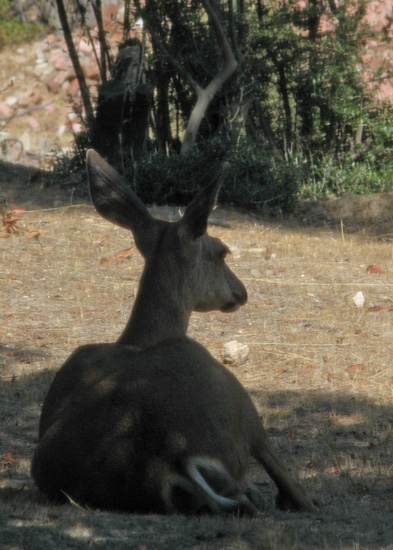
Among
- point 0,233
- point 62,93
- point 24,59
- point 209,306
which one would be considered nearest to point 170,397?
point 209,306

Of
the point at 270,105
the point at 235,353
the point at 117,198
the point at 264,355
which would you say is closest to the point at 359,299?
the point at 264,355

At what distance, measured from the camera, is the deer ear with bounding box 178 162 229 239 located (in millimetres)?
4463

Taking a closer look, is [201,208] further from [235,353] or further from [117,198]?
[235,353]

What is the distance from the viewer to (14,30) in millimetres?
30016

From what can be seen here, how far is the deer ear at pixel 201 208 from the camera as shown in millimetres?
4463

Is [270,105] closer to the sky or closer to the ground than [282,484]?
closer to the sky

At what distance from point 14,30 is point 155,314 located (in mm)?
27462

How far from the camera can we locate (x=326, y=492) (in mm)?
4469

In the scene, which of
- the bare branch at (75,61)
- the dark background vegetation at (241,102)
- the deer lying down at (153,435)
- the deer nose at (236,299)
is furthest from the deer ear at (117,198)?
the bare branch at (75,61)

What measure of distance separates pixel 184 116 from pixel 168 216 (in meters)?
4.17

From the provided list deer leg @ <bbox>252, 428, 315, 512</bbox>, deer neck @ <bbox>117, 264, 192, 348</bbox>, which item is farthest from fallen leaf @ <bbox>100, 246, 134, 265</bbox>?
deer leg @ <bbox>252, 428, 315, 512</bbox>

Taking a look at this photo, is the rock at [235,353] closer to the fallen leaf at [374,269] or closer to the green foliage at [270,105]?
the fallen leaf at [374,269]

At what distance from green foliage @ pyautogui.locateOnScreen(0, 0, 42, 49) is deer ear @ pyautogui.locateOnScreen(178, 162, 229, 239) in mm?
27074

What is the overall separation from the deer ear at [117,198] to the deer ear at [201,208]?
25cm
